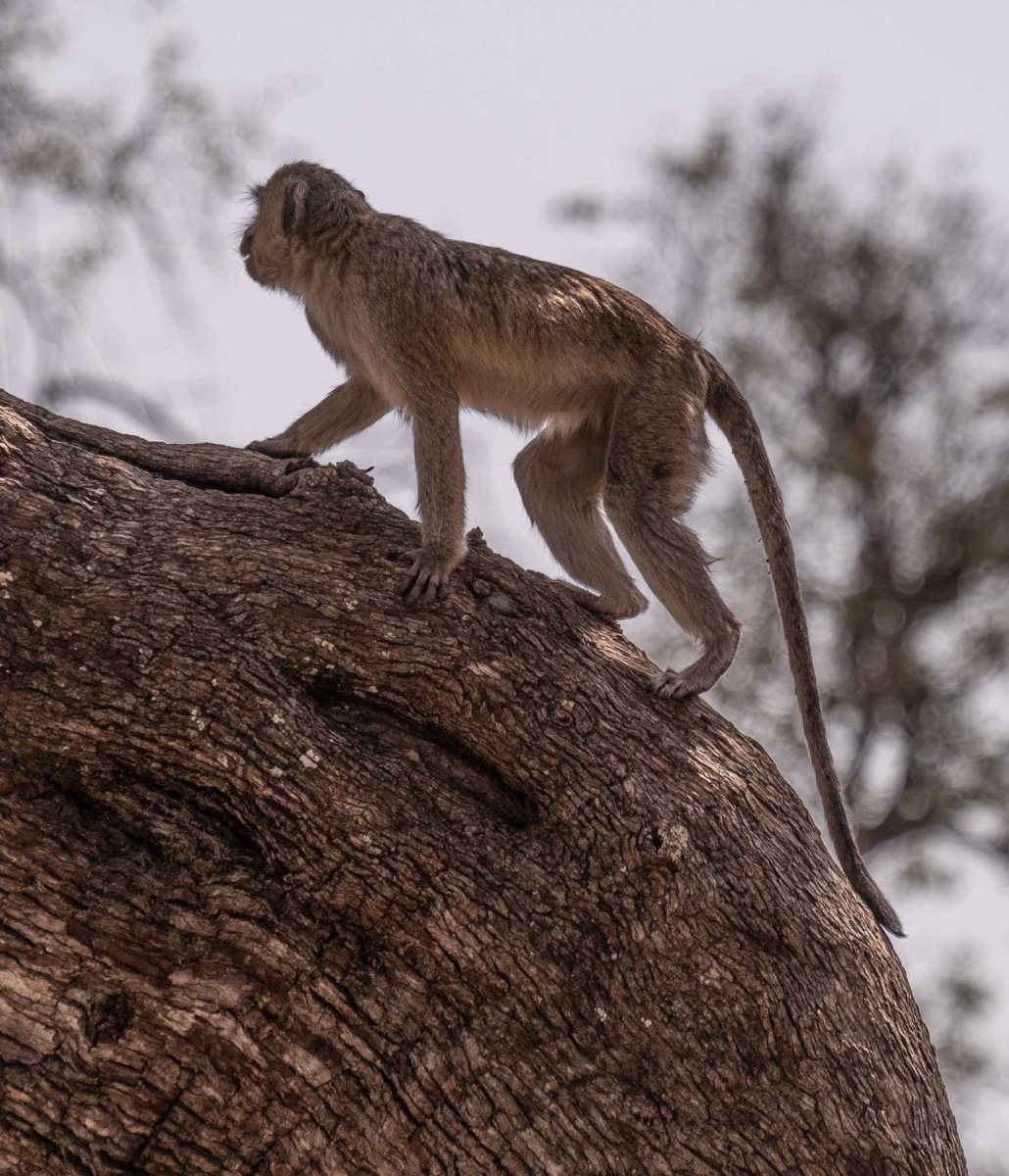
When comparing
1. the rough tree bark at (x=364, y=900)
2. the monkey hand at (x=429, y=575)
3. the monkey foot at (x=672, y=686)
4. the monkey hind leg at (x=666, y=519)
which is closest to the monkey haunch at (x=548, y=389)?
the monkey hind leg at (x=666, y=519)

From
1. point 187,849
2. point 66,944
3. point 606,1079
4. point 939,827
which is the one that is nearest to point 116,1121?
point 66,944

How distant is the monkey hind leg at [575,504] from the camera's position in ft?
21.7

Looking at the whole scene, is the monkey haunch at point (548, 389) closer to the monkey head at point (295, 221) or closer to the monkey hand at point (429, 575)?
the monkey head at point (295, 221)

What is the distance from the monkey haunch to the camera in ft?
20.1

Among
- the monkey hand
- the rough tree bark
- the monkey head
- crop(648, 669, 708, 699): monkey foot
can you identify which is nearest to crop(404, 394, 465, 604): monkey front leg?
the monkey hand

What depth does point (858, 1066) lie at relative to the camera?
4.51 metres

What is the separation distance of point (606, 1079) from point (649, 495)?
2.75m

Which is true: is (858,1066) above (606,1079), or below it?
above

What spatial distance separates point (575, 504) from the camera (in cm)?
674

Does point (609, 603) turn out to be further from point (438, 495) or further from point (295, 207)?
point (295, 207)

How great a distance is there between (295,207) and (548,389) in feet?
4.86

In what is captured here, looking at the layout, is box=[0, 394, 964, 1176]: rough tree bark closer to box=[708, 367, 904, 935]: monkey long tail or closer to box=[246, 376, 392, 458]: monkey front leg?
box=[708, 367, 904, 935]: monkey long tail

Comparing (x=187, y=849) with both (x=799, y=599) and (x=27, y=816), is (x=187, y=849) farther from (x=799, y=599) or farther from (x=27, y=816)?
(x=799, y=599)

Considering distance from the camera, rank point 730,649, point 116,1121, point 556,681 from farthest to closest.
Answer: point 730,649 → point 556,681 → point 116,1121
